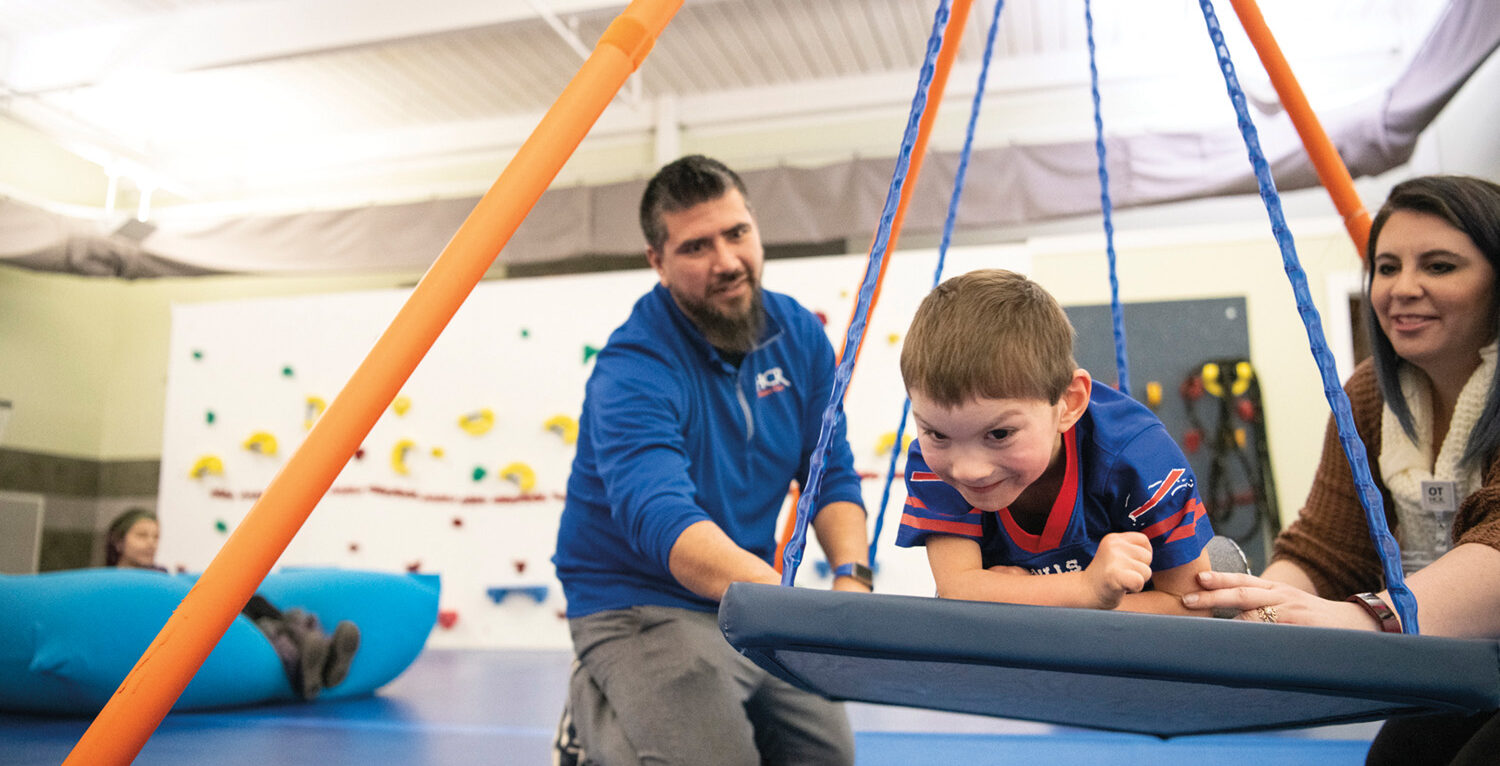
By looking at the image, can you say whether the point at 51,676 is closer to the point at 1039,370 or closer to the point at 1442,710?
the point at 1039,370

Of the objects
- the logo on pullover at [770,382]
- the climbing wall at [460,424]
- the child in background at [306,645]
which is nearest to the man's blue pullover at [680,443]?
the logo on pullover at [770,382]

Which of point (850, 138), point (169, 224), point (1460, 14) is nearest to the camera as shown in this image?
point (1460, 14)

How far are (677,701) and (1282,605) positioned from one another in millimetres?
852

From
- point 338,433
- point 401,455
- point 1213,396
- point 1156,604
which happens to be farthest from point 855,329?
point 401,455

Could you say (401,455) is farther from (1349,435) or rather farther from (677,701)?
(1349,435)

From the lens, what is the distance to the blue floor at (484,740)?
92.4 inches

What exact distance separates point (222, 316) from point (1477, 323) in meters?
6.51

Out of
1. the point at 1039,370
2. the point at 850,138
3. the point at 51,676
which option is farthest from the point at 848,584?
the point at 850,138

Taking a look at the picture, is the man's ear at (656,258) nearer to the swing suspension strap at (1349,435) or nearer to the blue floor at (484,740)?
the swing suspension strap at (1349,435)

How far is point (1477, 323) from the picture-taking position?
4.24ft

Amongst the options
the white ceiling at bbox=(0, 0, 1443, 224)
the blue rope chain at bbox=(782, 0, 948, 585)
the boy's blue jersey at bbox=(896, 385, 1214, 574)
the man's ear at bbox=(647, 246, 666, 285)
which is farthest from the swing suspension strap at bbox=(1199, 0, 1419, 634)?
the white ceiling at bbox=(0, 0, 1443, 224)

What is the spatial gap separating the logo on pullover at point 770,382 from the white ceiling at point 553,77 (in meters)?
3.46

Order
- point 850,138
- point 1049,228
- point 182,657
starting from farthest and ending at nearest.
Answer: point 850,138, point 1049,228, point 182,657

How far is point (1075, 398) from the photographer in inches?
43.2
